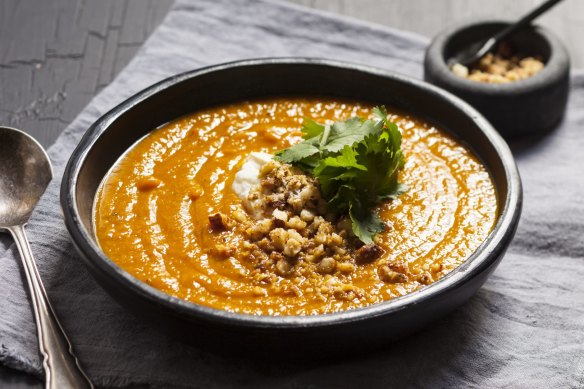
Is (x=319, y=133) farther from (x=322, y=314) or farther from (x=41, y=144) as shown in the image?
(x=41, y=144)

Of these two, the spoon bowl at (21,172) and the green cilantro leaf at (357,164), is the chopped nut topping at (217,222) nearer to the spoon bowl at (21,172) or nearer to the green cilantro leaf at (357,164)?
the green cilantro leaf at (357,164)

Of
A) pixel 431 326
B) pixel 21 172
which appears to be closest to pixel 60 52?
pixel 21 172

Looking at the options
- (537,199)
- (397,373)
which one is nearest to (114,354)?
(397,373)

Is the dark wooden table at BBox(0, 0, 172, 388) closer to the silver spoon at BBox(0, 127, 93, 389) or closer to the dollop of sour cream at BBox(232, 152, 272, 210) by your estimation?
the silver spoon at BBox(0, 127, 93, 389)

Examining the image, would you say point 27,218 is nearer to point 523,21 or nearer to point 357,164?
point 357,164

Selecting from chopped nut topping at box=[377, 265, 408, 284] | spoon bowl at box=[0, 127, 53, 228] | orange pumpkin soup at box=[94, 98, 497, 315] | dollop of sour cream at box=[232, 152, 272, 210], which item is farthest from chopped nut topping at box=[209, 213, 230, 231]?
spoon bowl at box=[0, 127, 53, 228]
